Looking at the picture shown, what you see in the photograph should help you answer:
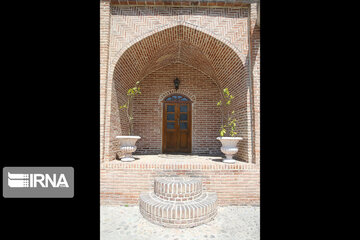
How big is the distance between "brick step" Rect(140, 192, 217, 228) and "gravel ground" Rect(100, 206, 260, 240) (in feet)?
0.26

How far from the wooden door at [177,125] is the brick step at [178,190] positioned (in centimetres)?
286

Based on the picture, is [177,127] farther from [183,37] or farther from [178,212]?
[178,212]

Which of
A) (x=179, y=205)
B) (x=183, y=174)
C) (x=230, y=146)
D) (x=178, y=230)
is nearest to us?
(x=178, y=230)

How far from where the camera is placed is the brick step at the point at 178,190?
3.41 metres

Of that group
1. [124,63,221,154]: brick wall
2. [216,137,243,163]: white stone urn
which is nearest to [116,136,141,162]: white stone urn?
[124,63,221,154]: brick wall

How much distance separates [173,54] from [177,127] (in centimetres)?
242

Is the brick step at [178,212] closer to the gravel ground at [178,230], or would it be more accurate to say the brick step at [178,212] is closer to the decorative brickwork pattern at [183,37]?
the gravel ground at [178,230]

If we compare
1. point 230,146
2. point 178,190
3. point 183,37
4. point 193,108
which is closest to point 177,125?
point 193,108

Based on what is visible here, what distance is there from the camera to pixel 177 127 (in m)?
6.50

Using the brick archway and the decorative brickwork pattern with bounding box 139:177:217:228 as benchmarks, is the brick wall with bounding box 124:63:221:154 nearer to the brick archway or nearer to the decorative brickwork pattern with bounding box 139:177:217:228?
the brick archway

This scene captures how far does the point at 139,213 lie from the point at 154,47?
13.2 ft

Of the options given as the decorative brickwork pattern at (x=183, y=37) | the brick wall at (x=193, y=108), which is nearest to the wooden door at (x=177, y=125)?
the brick wall at (x=193, y=108)

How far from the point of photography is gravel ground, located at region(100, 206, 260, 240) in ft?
9.23

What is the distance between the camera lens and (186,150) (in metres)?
6.45
